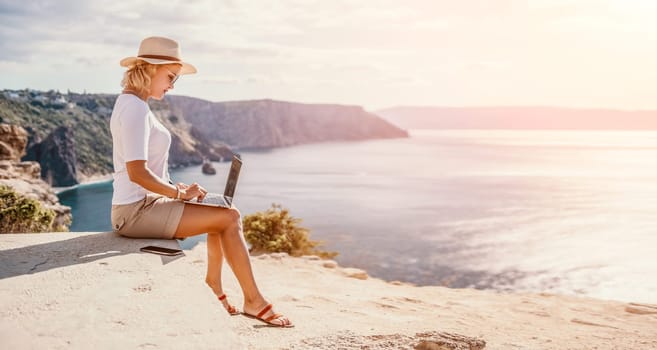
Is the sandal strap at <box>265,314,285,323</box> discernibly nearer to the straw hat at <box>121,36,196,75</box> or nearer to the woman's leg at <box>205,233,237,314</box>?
the woman's leg at <box>205,233,237,314</box>

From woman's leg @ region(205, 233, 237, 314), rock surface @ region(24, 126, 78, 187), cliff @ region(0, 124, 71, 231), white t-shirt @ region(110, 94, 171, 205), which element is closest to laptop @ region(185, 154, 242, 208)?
woman's leg @ region(205, 233, 237, 314)

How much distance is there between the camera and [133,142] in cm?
469

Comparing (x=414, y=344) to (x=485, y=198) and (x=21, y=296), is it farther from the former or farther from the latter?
(x=485, y=198)

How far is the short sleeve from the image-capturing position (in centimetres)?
470

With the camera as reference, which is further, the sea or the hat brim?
the sea

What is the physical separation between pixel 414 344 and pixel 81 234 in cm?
372

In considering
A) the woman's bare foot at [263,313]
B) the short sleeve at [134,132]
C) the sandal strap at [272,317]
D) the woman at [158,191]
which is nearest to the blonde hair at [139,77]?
the woman at [158,191]

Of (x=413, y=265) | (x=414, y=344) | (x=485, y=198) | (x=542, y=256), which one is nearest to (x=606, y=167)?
(x=485, y=198)

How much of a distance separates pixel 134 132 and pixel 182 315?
Answer: 1651 mm

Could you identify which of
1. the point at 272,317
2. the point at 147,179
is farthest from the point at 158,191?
the point at 272,317

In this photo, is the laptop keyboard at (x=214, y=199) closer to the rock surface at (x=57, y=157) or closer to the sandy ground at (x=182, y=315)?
the sandy ground at (x=182, y=315)

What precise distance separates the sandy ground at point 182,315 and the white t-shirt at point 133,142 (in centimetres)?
56

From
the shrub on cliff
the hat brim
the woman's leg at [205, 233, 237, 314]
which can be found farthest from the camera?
the shrub on cliff

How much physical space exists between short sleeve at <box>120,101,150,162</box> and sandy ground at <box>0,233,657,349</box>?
36.8 inches
